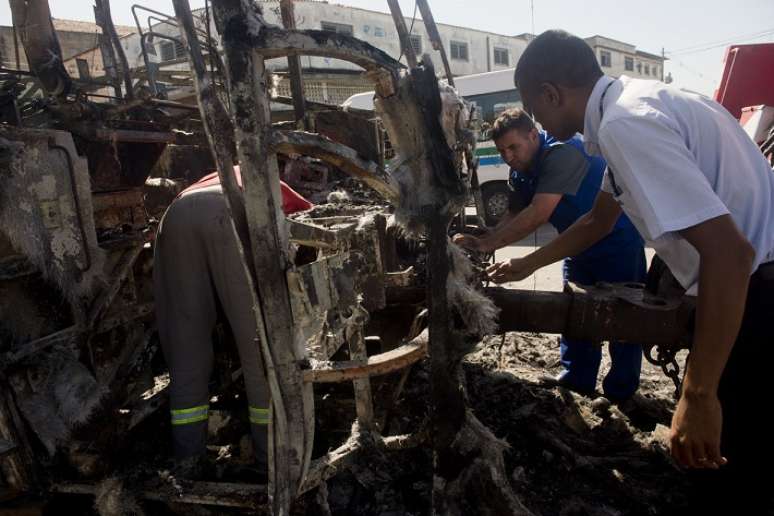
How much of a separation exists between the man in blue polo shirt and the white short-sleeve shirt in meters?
1.40

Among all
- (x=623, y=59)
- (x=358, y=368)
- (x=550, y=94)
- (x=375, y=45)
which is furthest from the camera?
(x=623, y=59)

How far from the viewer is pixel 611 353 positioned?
324cm

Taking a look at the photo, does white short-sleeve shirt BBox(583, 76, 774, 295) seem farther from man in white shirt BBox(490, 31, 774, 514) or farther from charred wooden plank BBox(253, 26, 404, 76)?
charred wooden plank BBox(253, 26, 404, 76)

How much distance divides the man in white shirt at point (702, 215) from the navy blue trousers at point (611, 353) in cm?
129

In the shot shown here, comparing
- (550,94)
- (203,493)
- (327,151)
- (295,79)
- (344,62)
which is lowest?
(203,493)

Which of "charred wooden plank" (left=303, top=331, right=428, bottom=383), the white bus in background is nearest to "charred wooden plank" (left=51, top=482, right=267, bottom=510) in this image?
"charred wooden plank" (left=303, top=331, right=428, bottom=383)

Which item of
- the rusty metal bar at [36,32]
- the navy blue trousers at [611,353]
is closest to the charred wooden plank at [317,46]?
the navy blue trousers at [611,353]

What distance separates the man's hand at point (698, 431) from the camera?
1414 mm

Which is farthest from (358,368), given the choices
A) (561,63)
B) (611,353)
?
(611,353)

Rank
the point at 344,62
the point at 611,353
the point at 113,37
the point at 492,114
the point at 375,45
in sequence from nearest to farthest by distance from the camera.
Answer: the point at 611,353
the point at 113,37
the point at 492,114
the point at 375,45
the point at 344,62

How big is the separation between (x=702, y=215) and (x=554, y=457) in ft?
5.50

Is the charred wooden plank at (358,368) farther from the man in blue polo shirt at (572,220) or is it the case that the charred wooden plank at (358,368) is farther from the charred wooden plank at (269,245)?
the man in blue polo shirt at (572,220)

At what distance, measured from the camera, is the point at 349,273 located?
1799 mm

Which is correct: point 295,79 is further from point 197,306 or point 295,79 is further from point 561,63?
point 561,63
